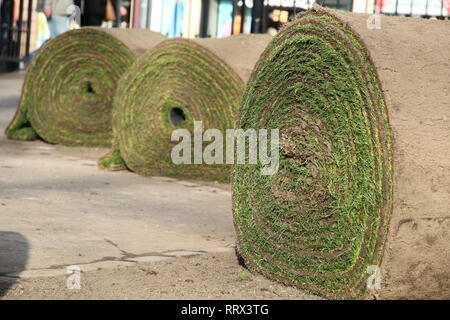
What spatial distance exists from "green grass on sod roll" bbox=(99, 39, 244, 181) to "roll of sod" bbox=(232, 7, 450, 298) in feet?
11.3

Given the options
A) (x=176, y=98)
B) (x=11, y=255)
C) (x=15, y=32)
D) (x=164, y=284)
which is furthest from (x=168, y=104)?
(x=15, y=32)

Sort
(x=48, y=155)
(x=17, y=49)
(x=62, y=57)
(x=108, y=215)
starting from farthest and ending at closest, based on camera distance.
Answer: (x=17, y=49) → (x=62, y=57) → (x=48, y=155) → (x=108, y=215)

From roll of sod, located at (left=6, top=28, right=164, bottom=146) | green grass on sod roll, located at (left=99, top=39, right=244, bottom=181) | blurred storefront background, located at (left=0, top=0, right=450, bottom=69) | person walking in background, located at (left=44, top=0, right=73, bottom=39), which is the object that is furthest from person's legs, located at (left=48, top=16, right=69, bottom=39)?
green grass on sod roll, located at (left=99, top=39, right=244, bottom=181)

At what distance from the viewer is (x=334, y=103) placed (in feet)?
14.3

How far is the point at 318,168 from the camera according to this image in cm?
459

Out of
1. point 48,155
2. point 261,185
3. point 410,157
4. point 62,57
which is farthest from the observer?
point 62,57

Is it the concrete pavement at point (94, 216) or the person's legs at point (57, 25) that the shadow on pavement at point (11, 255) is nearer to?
the concrete pavement at point (94, 216)

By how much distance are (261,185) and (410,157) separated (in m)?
1.47

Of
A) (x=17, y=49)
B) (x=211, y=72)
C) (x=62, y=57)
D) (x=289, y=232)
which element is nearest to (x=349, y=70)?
(x=289, y=232)

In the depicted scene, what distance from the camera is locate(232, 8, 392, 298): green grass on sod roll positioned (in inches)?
156

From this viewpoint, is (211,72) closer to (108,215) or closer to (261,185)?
(108,215)

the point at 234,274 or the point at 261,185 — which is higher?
the point at 261,185

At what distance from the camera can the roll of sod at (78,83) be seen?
10586mm

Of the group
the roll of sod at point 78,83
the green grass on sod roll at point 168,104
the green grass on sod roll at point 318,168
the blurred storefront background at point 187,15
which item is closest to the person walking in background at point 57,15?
the blurred storefront background at point 187,15
